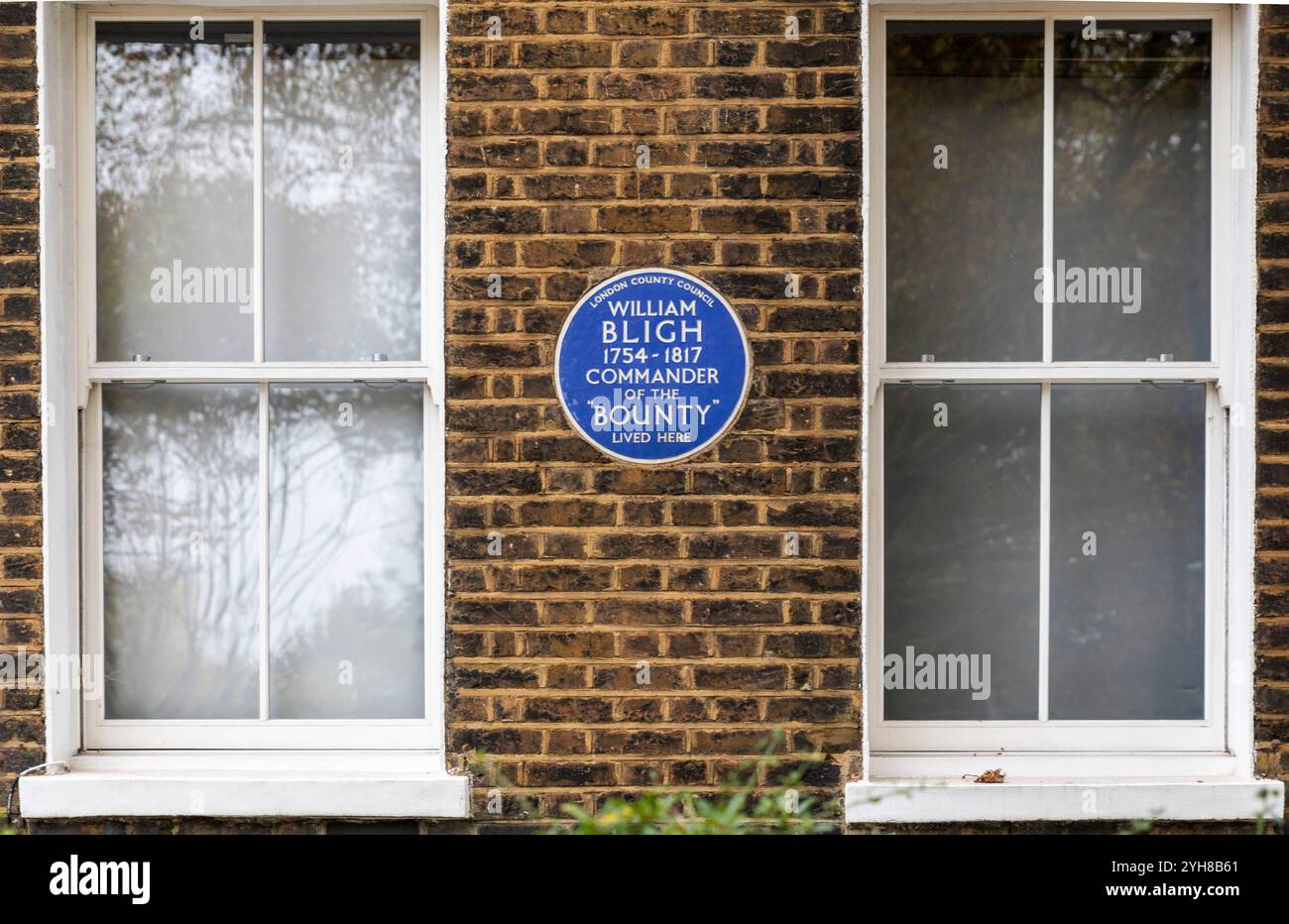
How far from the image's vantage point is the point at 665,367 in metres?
2.96

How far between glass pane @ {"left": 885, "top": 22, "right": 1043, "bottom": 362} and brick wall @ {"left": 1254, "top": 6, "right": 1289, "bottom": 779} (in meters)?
0.62

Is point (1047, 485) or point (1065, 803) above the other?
point (1047, 485)

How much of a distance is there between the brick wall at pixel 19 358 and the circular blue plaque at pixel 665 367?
1.55m

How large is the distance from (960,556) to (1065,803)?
751mm

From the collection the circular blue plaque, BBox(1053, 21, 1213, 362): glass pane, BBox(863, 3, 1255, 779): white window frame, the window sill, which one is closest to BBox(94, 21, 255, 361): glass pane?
the circular blue plaque

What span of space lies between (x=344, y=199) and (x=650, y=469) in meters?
1.26

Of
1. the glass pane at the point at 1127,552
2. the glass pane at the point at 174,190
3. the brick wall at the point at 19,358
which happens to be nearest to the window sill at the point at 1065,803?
the glass pane at the point at 1127,552

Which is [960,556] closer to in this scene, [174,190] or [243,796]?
[243,796]

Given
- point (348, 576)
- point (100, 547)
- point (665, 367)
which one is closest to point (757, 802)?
point (665, 367)

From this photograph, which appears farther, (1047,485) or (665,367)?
(1047,485)

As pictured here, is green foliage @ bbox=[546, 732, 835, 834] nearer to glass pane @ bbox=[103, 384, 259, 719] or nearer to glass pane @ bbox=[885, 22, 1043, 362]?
glass pane @ bbox=[103, 384, 259, 719]

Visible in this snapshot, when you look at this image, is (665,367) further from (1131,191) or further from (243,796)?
(243,796)

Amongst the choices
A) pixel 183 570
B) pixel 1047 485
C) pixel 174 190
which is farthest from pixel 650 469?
pixel 174 190

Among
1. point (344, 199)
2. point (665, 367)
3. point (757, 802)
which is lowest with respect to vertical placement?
point (757, 802)
